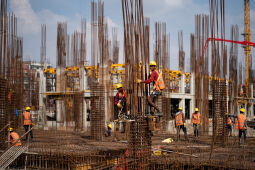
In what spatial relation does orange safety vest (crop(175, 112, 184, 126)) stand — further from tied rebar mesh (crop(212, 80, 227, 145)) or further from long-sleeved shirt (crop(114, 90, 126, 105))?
long-sleeved shirt (crop(114, 90, 126, 105))

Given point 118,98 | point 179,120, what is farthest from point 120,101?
point 179,120

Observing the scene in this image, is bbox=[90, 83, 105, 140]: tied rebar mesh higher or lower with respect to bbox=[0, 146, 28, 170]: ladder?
higher

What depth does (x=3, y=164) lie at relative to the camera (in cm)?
776

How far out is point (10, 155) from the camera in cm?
789

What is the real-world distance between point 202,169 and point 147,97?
2.14m

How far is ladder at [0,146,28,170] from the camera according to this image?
7709 mm

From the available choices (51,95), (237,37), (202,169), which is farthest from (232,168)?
(51,95)

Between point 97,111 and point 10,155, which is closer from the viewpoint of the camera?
point 10,155

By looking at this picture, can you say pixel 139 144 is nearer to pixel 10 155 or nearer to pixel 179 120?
pixel 10 155

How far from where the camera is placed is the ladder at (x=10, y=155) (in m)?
7.71

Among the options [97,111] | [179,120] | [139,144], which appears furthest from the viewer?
[97,111]

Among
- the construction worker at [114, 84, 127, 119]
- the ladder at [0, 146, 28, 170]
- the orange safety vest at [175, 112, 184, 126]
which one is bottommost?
the ladder at [0, 146, 28, 170]

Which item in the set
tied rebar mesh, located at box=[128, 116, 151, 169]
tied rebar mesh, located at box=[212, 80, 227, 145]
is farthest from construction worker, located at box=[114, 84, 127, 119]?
tied rebar mesh, located at box=[212, 80, 227, 145]

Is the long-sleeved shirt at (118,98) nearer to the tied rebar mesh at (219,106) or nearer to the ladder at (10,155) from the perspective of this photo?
the ladder at (10,155)
